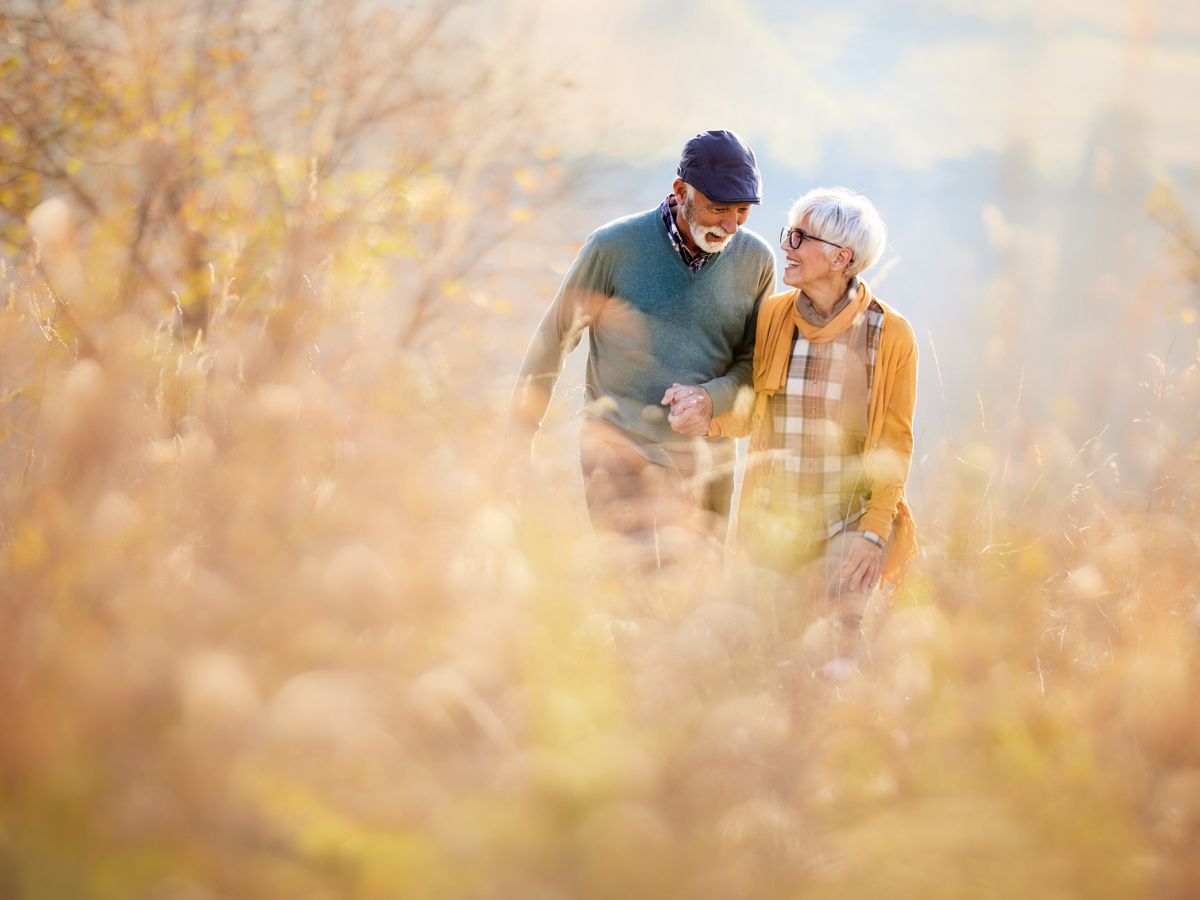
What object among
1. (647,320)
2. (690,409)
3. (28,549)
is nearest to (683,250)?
(647,320)

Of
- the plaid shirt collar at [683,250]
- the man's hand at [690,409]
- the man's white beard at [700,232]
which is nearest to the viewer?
the man's hand at [690,409]

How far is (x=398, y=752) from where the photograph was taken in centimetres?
177

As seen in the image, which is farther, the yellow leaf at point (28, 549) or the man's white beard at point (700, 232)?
the man's white beard at point (700, 232)

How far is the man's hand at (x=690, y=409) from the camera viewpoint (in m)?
3.36

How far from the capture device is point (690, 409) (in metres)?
3.36

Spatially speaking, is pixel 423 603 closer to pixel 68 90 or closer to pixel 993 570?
pixel 993 570

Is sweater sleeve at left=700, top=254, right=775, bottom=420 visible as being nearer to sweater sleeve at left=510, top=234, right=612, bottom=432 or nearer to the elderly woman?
the elderly woman

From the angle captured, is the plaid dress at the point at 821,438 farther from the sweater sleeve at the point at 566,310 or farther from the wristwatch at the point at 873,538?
the sweater sleeve at the point at 566,310

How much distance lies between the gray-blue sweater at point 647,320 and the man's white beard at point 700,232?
0.10 metres

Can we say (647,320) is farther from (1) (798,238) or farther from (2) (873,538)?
(2) (873,538)

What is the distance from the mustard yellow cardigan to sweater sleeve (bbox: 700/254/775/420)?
79 mm

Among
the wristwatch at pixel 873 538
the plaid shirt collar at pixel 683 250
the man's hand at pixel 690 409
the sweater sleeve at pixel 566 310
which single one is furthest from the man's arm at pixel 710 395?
the wristwatch at pixel 873 538

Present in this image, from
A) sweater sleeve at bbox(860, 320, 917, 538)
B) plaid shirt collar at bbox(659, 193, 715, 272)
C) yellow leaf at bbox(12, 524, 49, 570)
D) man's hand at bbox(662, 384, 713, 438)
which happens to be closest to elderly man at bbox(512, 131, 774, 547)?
plaid shirt collar at bbox(659, 193, 715, 272)

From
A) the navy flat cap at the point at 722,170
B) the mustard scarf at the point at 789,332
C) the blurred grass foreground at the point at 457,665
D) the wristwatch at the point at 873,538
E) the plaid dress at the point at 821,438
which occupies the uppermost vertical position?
the navy flat cap at the point at 722,170
